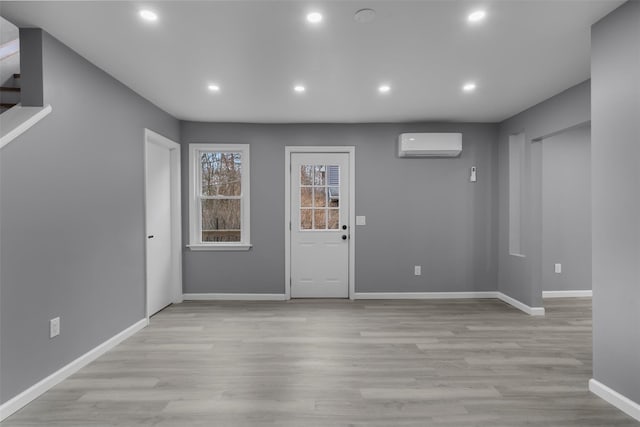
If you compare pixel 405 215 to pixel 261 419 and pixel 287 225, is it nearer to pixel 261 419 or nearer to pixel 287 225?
pixel 287 225

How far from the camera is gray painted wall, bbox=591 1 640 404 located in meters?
1.97

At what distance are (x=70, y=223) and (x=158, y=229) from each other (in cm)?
160

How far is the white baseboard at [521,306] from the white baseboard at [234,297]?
3.06 meters

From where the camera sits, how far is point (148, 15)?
211 centimetres

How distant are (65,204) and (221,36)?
5.63 ft

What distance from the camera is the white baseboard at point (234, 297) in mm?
4672

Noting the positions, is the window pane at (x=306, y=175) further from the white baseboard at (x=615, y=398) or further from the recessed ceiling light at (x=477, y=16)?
the white baseboard at (x=615, y=398)

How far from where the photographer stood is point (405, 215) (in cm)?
476

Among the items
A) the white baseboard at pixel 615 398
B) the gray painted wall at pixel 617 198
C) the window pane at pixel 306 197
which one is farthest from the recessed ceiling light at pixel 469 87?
the white baseboard at pixel 615 398

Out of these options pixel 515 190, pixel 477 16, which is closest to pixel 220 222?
pixel 477 16

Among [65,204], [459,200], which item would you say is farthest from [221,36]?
[459,200]

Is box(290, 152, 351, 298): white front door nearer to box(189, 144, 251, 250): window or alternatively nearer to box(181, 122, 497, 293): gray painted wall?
box(181, 122, 497, 293): gray painted wall

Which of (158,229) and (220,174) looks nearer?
(158,229)

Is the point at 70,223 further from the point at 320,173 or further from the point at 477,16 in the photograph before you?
the point at 477,16
